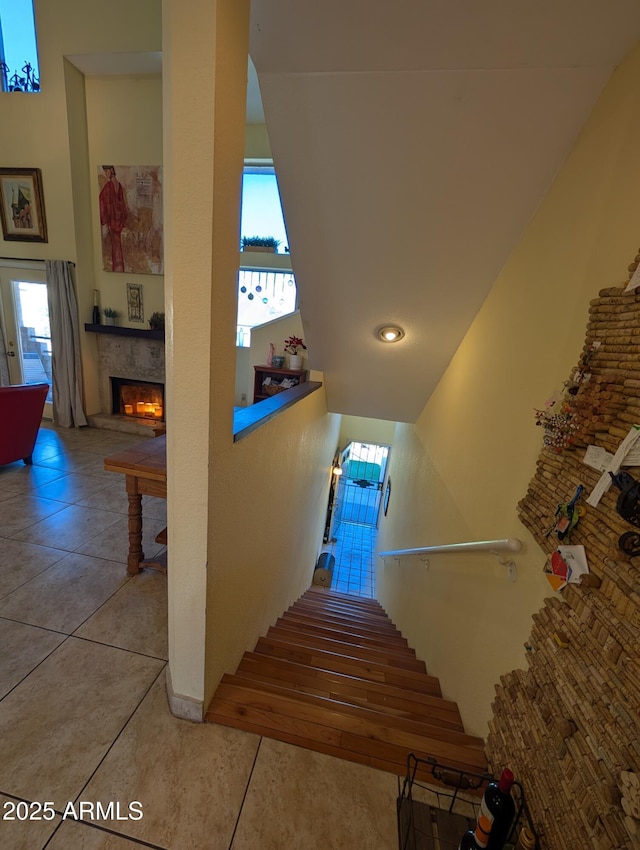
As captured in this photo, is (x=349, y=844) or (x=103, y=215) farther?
(x=103, y=215)

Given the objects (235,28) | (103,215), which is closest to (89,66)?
(103,215)

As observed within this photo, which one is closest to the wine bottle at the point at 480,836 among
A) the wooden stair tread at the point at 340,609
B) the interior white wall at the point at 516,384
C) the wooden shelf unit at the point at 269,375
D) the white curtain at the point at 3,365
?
the interior white wall at the point at 516,384

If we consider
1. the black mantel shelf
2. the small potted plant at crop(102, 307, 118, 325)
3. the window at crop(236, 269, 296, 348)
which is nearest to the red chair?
the black mantel shelf

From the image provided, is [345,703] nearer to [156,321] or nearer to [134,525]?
[134,525]

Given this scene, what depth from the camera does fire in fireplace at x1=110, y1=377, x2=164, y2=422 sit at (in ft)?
17.1

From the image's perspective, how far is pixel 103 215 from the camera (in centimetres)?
461

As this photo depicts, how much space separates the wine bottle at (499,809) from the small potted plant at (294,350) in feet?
12.2

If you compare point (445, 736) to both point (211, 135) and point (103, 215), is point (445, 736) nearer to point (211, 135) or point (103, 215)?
point (211, 135)

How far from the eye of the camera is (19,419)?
3.37 metres

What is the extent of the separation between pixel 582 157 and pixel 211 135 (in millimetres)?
1205

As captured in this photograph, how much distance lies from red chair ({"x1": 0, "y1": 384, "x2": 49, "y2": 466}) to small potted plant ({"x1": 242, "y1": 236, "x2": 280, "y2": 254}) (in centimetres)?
303

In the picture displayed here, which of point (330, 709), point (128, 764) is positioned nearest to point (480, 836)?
point (330, 709)

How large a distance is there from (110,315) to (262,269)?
2.21 metres

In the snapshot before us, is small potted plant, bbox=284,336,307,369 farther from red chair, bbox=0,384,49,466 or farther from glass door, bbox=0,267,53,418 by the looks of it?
glass door, bbox=0,267,53,418
